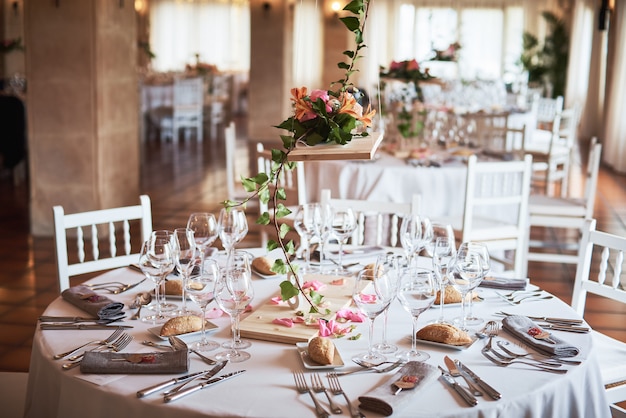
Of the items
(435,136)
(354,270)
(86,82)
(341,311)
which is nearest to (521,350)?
(341,311)

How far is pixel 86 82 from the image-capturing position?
606cm

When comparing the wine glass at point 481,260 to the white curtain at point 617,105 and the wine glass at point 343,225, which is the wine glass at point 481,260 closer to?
the wine glass at point 343,225

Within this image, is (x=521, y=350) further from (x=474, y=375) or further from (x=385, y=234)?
(x=385, y=234)

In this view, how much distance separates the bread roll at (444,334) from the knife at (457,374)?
3.9 inches

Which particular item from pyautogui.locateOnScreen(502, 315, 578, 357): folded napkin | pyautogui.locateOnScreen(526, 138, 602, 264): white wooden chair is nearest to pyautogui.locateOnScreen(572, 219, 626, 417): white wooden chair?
pyautogui.locateOnScreen(502, 315, 578, 357): folded napkin

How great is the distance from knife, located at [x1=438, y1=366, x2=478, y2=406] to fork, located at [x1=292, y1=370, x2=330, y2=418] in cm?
33

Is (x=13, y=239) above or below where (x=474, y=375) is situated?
below

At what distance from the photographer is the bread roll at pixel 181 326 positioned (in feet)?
7.13

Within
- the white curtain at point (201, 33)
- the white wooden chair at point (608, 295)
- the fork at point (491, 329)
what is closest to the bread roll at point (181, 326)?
the fork at point (491, 329)

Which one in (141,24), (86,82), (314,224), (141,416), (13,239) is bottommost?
(13,239)

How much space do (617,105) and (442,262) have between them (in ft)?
30.8

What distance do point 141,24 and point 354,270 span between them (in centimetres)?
1626

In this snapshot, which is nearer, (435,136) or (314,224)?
(314,224)

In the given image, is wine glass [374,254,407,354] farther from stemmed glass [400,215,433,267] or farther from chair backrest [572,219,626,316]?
chair backrest [572,219,626,316]
